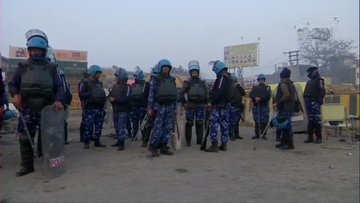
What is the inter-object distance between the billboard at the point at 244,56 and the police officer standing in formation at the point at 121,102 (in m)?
32.3

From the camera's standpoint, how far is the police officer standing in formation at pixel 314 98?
32.2ft

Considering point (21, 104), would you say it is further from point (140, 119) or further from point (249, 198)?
point (140, 119)

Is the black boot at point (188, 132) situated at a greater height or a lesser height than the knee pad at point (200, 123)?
lesser

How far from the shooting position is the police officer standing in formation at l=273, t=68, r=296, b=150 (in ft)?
29.0

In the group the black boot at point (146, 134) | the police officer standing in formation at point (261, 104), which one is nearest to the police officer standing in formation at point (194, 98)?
the black boot at point (146, 134)

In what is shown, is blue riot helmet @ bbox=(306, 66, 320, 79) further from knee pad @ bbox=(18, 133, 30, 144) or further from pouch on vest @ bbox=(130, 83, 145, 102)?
knee pad @ bbox=(18, 133, 30, 144)

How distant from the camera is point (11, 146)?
9227mm

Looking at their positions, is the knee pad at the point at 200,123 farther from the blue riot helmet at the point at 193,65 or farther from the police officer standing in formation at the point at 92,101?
the police officer standing in formation at the point at 92,101

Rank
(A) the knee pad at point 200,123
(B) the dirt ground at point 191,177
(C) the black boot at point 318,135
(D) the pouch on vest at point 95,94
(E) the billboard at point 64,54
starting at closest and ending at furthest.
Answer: (B) the dirt ground at point 191,177, (D) the pouch on vest at point 95,94, (A) the knee pad at point 200,123, (C) the black boot at point 318,135, (E) the billboard at point 64,54

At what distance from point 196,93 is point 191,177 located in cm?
348

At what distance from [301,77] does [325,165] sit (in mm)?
23356

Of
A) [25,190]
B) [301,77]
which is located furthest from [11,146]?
[301,77]

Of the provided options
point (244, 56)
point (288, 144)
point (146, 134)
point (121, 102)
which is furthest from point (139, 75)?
point (244, 56)

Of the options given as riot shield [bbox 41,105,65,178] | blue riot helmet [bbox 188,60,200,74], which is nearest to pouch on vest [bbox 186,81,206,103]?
blue riot helmet [bbox 188,60,200,74]
